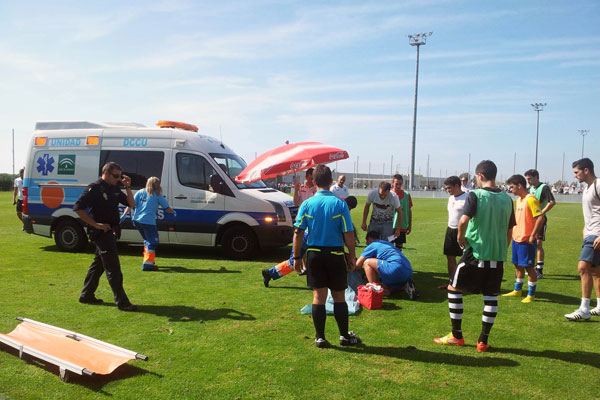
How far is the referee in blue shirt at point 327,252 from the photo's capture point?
15.4 feet

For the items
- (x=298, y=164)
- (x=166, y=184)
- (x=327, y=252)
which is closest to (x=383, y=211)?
(x=298, y=164)

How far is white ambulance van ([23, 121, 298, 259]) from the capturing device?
972 cm

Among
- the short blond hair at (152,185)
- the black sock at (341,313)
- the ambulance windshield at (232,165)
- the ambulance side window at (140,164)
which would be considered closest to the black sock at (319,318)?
the black sock at (341,313)

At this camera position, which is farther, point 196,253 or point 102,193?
point 196,253

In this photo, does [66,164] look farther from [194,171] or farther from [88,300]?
[88,300]

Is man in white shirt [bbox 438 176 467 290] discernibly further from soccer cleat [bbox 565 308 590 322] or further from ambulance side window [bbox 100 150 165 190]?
ambulance side window [bbox 100 150 165 190]

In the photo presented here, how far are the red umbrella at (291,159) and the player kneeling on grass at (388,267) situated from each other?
2.09m

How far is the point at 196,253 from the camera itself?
10.9 meters

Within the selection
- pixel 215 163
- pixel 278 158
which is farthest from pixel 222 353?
pixel 215 163

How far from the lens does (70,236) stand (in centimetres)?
1055

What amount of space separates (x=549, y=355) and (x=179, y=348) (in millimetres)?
3709

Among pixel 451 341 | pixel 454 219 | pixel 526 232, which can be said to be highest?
pixel 454 219

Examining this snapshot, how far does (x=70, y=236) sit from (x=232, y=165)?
4.05 m

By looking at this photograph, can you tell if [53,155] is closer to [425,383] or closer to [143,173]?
[143,173]
